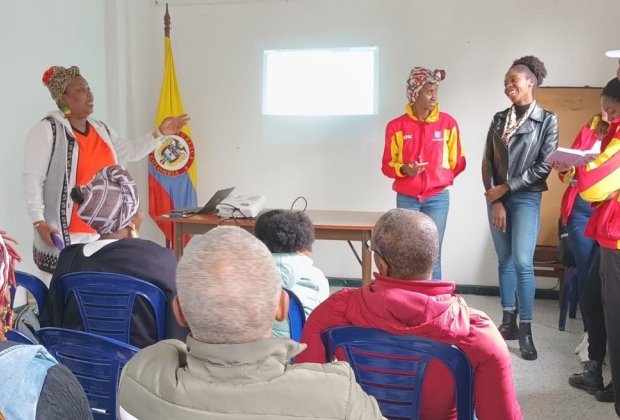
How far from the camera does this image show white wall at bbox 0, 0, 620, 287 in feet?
14.3

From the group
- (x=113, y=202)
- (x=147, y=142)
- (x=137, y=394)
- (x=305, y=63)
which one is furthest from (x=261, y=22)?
(x=137, y=394)

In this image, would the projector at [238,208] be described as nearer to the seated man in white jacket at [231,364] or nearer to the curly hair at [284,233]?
the curly hair at [284,233]

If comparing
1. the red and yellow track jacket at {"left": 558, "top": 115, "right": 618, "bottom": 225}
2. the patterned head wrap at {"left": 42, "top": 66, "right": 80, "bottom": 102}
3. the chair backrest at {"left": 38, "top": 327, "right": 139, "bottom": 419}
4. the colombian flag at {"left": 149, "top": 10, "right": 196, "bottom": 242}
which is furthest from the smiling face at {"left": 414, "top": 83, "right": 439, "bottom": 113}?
the chair backrest at {"left": 38, "top": 327, "right": 139, "bottom": 419}

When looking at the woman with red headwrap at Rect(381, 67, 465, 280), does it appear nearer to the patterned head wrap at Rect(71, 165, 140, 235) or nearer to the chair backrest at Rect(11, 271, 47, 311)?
the patterned head wrap at Rect(71, 165, 140, 235)

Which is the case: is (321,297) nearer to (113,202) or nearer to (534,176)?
(113,202)

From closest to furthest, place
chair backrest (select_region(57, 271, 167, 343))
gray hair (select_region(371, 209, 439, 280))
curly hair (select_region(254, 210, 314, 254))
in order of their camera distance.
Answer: gray hair (select_region(371, 209, 439, 280)), chair backrest (select_region(57, 271, 167, 343)), curly hair (select_region(254, 210, 314, 254))

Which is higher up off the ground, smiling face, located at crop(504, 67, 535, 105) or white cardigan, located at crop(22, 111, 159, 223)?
smiling face, located at crop(504, 67, 535, 105)

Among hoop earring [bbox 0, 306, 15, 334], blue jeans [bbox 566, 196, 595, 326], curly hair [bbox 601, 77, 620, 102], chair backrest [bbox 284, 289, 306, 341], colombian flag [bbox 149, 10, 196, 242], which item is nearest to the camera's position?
hoop earring [bbox 0, 306, 15, 334]

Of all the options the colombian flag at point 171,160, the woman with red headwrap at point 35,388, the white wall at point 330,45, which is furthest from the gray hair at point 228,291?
the colombian flag at point 171,160

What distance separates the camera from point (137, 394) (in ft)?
2.73

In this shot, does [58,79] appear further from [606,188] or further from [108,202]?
[606,188]

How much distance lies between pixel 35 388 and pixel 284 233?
1326 millimetres

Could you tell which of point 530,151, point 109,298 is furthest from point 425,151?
point 109,298

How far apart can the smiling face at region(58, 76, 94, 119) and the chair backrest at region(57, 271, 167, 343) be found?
1363 millimetres
